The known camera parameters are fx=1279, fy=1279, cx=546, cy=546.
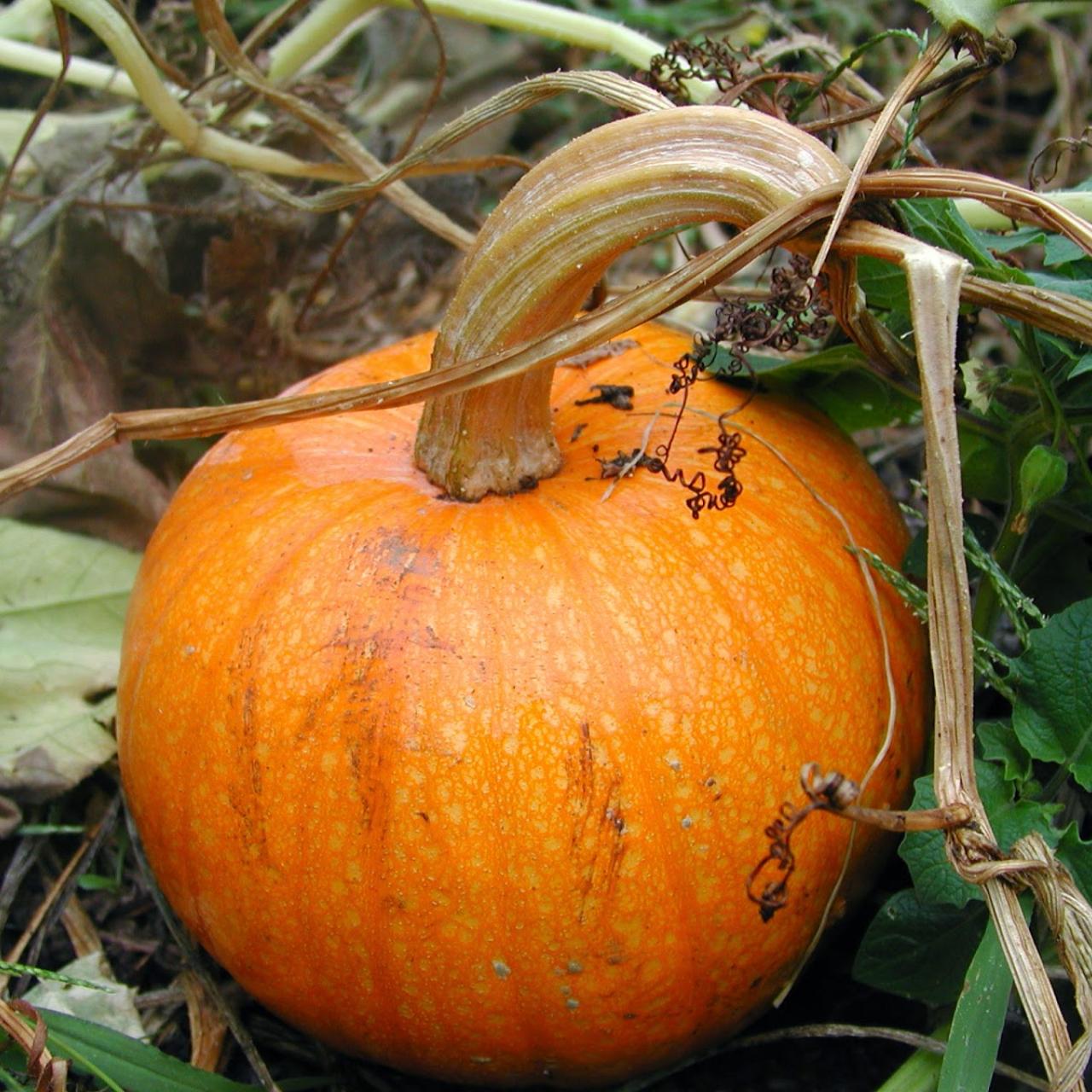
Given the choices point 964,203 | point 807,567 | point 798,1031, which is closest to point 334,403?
point 807,567

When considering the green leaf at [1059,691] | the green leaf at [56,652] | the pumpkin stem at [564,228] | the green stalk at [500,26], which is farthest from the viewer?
the green stalk at [500,26]

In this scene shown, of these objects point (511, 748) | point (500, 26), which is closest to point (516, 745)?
point (511, 748)

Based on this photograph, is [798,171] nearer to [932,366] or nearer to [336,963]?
[932,366]

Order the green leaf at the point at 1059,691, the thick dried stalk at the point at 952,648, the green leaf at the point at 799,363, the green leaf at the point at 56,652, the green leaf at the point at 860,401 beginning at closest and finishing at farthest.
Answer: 1. the thick dried stalk at the point at 952,648
2. the green leaf at the point at 1059,691
3. the green leaf at the point at 799,363
4. the green leaf at the point at 860,401
5. the green leaf at the point at 56,652

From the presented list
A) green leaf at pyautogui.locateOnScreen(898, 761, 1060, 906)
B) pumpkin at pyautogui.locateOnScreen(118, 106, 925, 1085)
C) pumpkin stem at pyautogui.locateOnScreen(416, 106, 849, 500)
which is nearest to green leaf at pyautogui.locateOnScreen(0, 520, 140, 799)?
pumpkin at pyautogui.locateOnScreen(118, 106, 925, 1085)

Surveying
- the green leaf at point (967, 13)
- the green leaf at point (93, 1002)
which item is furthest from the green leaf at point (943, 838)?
the green leaf at point (93, 1002)

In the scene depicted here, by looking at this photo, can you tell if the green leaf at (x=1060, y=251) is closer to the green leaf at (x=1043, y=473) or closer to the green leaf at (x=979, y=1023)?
the green leaf at (x=1043, y=473)
